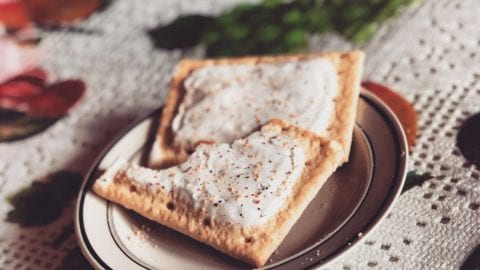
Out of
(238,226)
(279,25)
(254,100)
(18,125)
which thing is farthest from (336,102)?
(18,125)

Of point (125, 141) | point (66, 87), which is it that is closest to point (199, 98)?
point (125, 141)

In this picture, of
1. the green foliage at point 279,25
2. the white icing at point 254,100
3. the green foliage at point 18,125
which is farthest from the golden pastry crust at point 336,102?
the green foliage at point 18,125

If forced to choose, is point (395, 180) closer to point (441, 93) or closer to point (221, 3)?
point (441, 93)

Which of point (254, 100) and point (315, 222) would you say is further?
point (254, 100)

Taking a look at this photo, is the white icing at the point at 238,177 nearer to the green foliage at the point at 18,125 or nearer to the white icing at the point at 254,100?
the white icing at the point at 254,100

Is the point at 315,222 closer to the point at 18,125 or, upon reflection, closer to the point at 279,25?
the point at 279,25

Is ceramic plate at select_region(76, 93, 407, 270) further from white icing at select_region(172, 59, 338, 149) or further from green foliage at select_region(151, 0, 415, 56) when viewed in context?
green foliage at select_region(151, 0, 415, 56)
